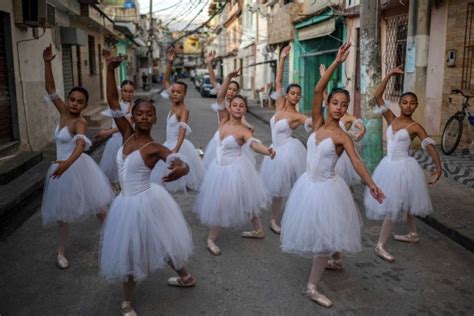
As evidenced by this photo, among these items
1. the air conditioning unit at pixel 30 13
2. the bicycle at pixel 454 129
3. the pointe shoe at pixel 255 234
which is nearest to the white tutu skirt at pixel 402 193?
the pointe shoe at pixel 255 234

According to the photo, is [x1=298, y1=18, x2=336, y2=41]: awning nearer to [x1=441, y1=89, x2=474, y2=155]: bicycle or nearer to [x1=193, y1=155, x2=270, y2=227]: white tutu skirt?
[x1=441, y1=89, x2=474, y2=155]: bicycle

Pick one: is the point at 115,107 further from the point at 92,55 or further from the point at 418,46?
the point at 92,55

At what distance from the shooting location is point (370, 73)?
26.5ft

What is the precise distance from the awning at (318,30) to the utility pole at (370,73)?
864cm

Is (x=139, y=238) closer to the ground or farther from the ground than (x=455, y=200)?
farther from the ground

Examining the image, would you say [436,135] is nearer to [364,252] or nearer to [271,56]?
[364,252]

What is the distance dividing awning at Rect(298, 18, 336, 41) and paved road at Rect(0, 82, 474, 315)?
12.3 m

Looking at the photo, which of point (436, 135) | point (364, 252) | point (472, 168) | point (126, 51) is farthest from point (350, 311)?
point (126, 51)

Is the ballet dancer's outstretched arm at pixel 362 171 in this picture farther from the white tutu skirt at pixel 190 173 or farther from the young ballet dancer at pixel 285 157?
the white tutu skirt at pixel 190 173

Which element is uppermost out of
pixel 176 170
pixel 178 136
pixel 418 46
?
pixel 418 46

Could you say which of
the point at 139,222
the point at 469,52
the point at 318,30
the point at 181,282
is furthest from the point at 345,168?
the point at 318,30

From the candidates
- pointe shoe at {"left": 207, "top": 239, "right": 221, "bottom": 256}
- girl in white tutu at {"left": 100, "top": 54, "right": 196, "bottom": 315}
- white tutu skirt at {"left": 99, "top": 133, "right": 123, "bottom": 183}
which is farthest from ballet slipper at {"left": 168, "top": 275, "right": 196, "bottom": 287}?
white tutu skirt at {"left": 99, "top": 133, "right": 123, "bottom": 183}

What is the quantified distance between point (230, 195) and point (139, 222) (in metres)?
1.62

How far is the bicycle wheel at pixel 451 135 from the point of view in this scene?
970cm
